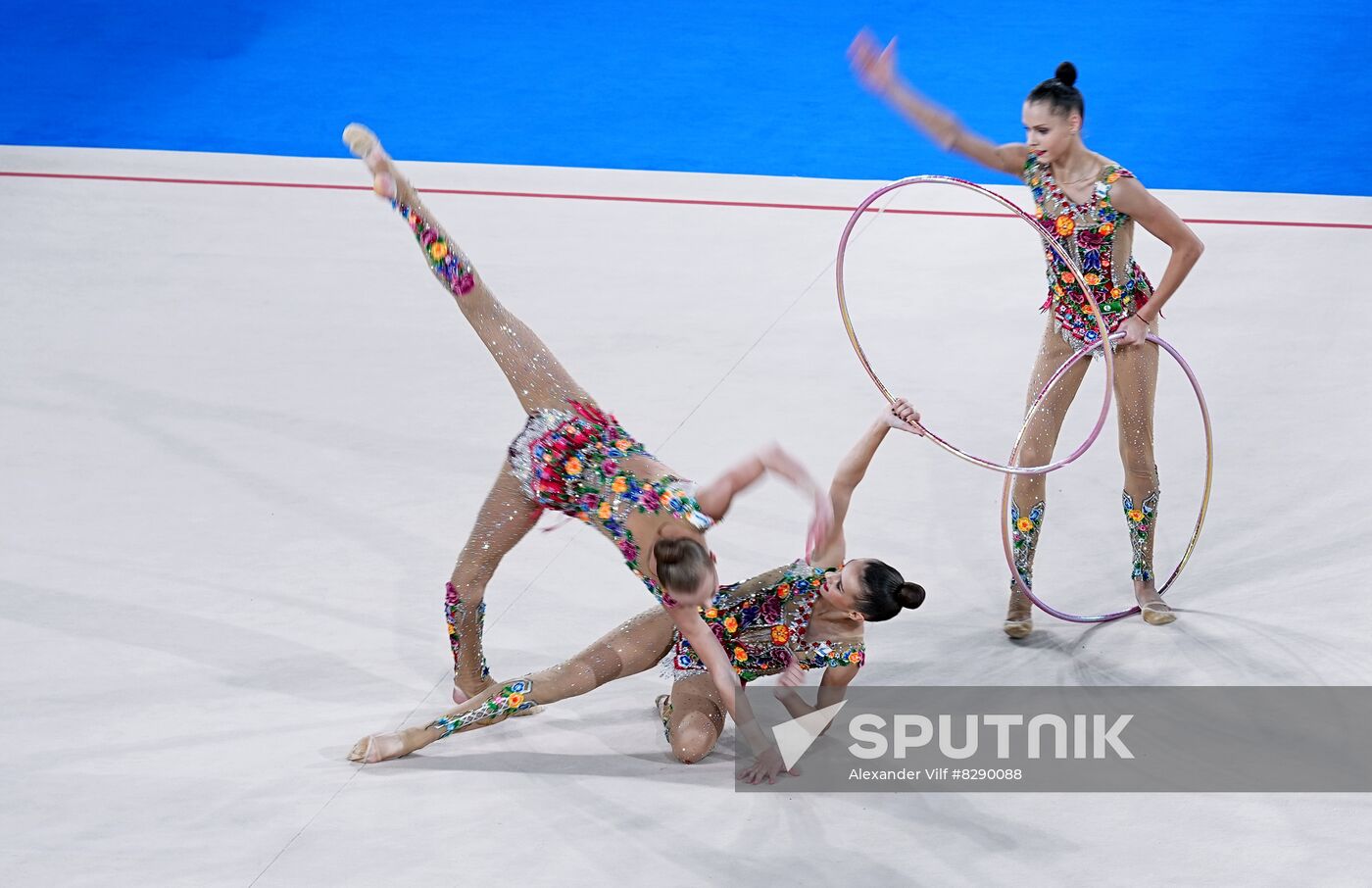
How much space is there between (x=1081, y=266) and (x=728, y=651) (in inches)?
55.1

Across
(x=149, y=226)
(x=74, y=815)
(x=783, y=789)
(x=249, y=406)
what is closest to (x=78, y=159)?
(x=149, y=226)

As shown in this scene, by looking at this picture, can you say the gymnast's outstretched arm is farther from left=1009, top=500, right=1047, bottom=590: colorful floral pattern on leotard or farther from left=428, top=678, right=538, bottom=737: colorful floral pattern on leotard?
left=428, top=678, right=538, bottom=737: colorful floral pattern on leotard

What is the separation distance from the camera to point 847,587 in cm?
350

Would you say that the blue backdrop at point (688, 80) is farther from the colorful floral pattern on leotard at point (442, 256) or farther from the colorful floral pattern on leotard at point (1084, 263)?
the colorful floral pattern on leotard at point (442, 256)

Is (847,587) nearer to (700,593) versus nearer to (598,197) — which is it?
(700,593)

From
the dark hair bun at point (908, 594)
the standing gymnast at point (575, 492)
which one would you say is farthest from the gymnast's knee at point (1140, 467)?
the standing gymnast at point (575, 492)

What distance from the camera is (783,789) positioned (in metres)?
3.51

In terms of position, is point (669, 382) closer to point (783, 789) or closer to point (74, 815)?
point (783, 789)

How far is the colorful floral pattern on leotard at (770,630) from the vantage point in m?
3.61

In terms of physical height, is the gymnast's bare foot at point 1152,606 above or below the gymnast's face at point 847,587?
above

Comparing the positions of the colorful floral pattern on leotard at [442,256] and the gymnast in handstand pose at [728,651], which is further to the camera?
the colorful floral pattern on leotard at [442,256]

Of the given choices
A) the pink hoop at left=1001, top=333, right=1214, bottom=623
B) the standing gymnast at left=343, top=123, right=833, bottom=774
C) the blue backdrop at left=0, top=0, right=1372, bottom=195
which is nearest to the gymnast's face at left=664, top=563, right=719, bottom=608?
the standing gymnast at left=343, top=123, right=833, bottom=774

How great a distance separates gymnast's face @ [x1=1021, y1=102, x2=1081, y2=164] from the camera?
3783 mm

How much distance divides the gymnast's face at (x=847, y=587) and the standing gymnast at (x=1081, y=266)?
32.0 inches
